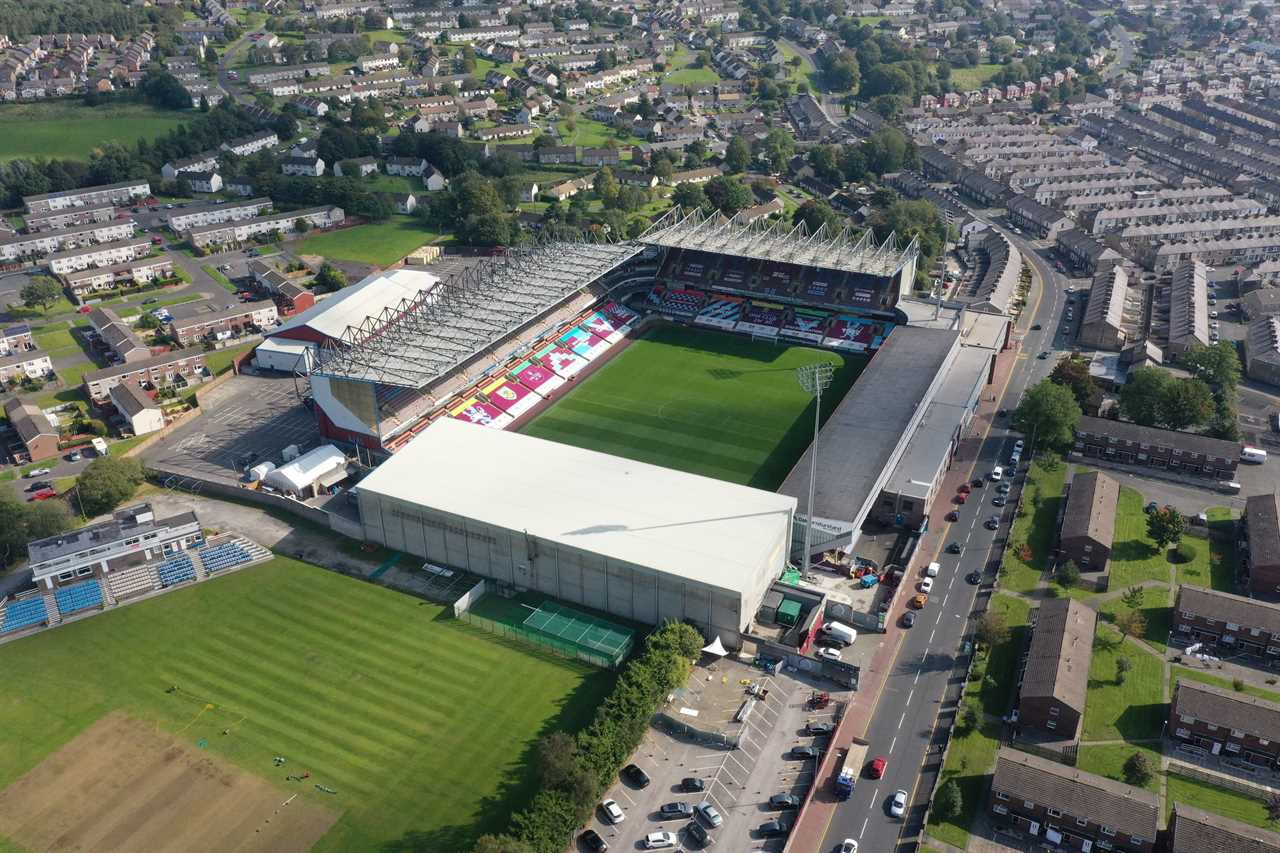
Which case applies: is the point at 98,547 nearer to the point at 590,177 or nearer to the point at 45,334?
the point at 45,334

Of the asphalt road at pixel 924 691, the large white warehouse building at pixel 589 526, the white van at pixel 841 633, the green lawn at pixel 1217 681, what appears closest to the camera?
the asphalt road at pixel 924 691

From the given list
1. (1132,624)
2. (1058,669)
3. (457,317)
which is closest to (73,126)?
(457,317)

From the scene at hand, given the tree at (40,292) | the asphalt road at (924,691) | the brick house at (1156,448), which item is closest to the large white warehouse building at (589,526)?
the asphalt road at (924,691)

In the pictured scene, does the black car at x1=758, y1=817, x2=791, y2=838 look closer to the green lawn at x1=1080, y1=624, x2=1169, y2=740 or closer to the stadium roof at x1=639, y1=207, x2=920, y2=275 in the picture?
the green lawn at x1=1080, y1=624, x2=1169, y2=740

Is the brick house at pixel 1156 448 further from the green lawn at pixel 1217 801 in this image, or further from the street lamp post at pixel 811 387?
the green lawn at pixel 1217 801

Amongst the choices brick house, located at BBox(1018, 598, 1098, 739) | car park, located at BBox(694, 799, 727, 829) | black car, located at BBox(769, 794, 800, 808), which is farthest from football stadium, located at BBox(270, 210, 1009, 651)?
car park, located at BBox(694, 799, 727, 829)
